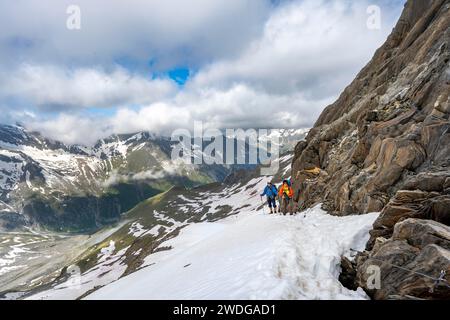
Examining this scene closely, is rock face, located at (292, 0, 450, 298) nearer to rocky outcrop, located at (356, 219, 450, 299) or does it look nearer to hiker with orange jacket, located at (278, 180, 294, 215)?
rocky outcrop, located at (356, 219, 450, 299)

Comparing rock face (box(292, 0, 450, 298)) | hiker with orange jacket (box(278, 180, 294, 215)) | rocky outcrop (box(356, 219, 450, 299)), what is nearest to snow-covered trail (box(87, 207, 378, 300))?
rocky outcrop (box(356, 219, 450, 299))

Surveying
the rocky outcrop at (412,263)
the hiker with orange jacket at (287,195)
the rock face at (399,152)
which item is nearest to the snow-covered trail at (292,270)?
the rocky outcrop at (412,263)

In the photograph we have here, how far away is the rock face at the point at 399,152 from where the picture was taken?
48.0 feet

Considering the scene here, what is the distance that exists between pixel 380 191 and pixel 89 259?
200175mm

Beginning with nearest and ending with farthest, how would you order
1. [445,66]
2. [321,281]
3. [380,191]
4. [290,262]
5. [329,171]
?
[321,281] → [290,262] → [380,191] → [445,66] → [329,171]

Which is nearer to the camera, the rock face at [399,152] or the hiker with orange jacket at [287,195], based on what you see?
the rock face at [399,152]

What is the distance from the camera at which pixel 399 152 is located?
70.1 ft

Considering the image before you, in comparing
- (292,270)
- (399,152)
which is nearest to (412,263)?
(292,270)

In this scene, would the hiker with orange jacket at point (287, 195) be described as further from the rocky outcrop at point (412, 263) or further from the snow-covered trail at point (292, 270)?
the rocky outcrop at point (412, 263)

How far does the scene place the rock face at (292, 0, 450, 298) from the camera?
576 inches

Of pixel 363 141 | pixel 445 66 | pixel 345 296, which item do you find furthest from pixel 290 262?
pixel 445 66

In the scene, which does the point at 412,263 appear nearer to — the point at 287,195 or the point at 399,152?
the point at 399,152
